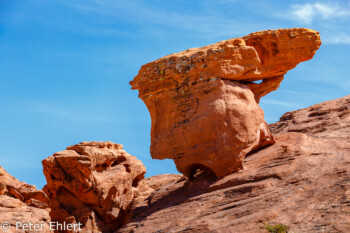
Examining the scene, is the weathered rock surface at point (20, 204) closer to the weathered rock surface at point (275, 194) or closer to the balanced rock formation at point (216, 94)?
the weathered rock surface at point (275, 194)

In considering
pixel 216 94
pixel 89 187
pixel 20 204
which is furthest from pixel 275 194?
pixel 89 187

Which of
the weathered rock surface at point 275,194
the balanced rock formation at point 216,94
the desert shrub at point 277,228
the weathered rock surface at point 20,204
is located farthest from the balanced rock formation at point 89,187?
the desert shrub at point 277,228

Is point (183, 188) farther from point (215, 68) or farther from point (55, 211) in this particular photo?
point (55, 211)

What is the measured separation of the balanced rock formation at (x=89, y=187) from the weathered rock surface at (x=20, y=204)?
7.60m

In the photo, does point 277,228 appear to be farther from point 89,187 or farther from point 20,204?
point 89,187

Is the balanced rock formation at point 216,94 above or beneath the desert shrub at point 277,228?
above

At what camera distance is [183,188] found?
1919 centimetres

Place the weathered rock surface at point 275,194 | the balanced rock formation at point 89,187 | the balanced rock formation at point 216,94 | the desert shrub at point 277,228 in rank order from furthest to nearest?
1. the balanced rock formation at point 89,187
2. the balanced rock formation at point 216,94
3. the weathered rock surface at point 275,194
4. the desert shrub at point 277,228

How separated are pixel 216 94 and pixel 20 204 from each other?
785 centimetres

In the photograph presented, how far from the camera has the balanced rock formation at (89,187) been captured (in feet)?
77.0

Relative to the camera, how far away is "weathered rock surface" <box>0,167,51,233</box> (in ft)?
43.6

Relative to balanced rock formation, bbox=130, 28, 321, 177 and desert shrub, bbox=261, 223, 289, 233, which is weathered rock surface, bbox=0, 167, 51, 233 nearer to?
balanced rock formation, bbox=130, 28, 321, 177

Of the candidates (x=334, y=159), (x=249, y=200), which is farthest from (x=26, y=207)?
(x=334, y=159)

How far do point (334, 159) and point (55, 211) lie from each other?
13.7 meters
